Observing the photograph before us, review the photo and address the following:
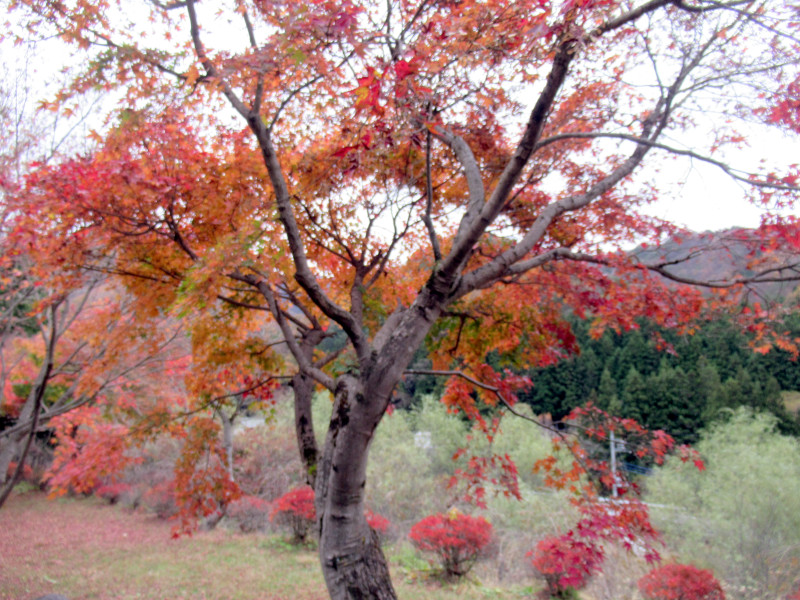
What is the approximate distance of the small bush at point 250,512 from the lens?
36.7 feet

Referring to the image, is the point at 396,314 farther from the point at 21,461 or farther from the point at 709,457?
the point at 709,457

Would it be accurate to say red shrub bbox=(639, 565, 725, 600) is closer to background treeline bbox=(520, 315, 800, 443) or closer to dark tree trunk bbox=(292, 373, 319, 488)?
dark tree trunk bbox=(292, 373, 319, 488)

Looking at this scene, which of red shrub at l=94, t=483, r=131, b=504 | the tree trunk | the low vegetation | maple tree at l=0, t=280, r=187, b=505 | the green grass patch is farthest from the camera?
the green grass patch

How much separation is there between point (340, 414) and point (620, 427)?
7.03ft

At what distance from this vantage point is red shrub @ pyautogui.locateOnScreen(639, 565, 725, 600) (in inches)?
245

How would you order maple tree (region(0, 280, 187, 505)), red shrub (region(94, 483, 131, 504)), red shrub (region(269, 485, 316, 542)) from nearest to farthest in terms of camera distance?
maple tree (region(0, 280, 187, 505))
red shrub (region(269, 485, 316, 542))
red shrub (region(94, 483, 131, 504))

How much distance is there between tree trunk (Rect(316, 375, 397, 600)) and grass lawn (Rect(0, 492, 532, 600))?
4.46 metres

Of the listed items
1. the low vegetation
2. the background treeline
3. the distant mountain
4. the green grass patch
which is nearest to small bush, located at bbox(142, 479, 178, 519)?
the low vegetation

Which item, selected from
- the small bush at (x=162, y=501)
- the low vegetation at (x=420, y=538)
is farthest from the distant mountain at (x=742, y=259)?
the small bush at (x=162, y=501)

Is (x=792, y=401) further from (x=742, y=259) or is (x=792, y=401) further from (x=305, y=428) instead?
(x=305, y=428)

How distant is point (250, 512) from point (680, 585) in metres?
8.99

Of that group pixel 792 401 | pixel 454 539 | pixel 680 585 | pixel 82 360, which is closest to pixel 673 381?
pixel 792 401

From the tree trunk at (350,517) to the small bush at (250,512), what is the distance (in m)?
9.63

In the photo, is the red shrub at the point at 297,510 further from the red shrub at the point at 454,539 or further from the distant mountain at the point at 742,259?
the distant mountain at the point at 742,259
